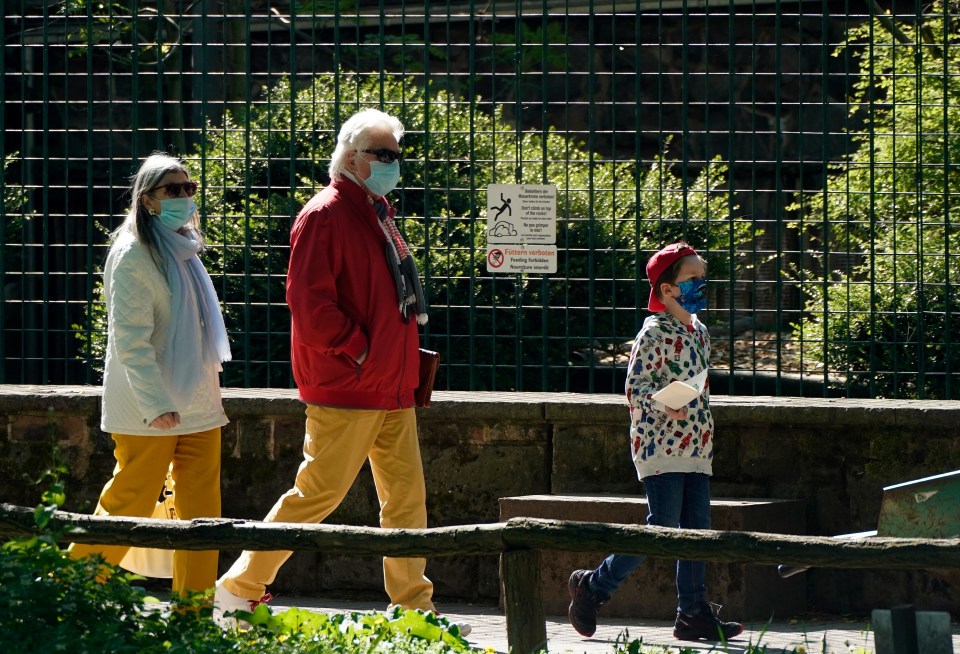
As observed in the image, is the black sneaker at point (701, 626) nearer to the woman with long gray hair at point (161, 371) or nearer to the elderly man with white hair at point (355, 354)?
the elderly man with white hair at point (355, 354)

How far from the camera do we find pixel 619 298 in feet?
28.2

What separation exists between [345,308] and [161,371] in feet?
2.54

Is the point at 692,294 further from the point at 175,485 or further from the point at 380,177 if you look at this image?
the point at 175,485

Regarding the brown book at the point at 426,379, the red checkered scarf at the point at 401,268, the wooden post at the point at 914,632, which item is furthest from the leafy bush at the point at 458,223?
the wooden post at the point at 914,632

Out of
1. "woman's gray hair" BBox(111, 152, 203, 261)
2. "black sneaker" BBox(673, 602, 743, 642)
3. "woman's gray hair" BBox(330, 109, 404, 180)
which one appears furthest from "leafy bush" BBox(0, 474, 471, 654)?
"woman's gray hair" BBox(330, 109, 404, 180)

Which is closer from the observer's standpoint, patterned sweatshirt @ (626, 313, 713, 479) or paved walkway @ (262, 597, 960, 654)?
paved walkway @ (262, 597, 960, 654)

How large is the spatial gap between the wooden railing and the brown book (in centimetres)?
139

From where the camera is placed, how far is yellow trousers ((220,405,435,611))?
20.3 ft

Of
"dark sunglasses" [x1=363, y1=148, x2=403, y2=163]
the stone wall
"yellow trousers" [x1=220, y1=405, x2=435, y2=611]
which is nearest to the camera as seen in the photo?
"yellow trousers" [x1=220, y1=405, x2=435, y2=611]

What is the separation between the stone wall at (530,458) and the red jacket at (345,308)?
137 centimetres

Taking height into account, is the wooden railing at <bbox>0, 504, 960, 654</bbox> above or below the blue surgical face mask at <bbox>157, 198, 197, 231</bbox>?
below

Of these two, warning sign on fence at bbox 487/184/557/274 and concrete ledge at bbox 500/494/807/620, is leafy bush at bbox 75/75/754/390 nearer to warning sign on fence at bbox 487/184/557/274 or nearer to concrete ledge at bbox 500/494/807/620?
warning sign on fence at bbox 487/184/557/274

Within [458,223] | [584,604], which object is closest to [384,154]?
[458,223]

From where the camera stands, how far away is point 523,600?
16.6ft
